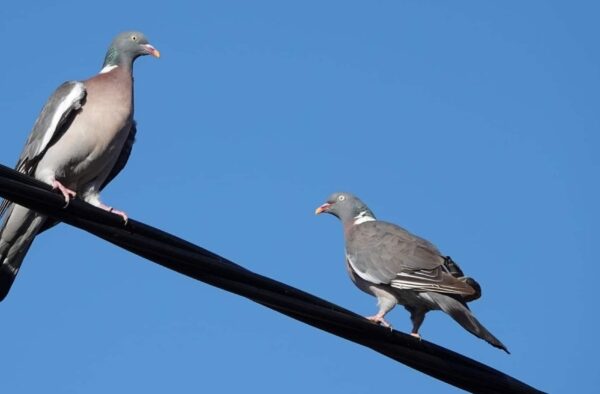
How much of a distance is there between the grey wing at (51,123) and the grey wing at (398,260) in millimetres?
2621

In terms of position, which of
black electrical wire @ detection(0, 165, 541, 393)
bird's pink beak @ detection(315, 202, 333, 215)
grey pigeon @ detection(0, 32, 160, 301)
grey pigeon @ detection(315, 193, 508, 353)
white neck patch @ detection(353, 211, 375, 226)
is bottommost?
black electrical wire @ detection(0, 165, 541, 393)

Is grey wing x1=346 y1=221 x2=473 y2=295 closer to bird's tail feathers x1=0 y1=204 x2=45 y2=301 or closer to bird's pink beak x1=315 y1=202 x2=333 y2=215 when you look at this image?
bird's pink beak x1=315 y1=202 x2=333 y2=215

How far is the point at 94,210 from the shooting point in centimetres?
439

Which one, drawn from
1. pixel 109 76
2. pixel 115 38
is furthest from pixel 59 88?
pixel 115 38

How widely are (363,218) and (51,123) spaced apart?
3655mm

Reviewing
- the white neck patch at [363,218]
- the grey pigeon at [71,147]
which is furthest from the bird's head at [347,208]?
the grey pigeon at [71,147]

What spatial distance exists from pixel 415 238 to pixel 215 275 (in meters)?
3.98

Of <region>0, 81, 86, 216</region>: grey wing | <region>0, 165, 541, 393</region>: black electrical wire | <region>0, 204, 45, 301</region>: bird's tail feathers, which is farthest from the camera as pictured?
<region>0, 81, 86, 216</region>: grey wing

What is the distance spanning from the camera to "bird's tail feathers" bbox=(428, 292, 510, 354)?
638cm

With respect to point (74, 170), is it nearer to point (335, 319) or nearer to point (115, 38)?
point (115, 38)

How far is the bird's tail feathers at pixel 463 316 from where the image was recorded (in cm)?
638

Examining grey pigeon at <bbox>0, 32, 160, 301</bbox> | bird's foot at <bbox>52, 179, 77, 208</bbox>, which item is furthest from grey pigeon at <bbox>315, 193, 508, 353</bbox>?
bird's foot at <bbox>52, 179, 77, 208</bbox>

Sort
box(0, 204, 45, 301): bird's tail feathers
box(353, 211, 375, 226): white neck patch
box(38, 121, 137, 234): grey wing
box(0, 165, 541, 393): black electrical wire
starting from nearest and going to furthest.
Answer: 1. box(0, 165, 541, 393): black electrical wire
2. box(0, 204, 45, 301): bird's tail feathers
3. box(38, 121, 137, 234): grey wing
4. box(353, 211, 375, 226): white neck patch

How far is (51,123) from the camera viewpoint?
6371 millimetres
